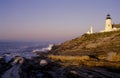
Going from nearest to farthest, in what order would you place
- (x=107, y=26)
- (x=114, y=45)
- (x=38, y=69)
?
(x=38, y=69), (x=114, y=45), (x=107, y=26)

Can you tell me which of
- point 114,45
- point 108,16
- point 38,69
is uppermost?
point 108,16

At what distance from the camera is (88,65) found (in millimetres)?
40500

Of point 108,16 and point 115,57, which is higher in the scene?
point 108,16

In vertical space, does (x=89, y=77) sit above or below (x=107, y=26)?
below

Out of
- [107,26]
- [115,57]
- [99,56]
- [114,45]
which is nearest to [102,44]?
[114,45]

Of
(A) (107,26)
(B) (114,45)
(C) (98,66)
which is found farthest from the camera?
(A) (107,26)

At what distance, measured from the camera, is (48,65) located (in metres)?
46.4

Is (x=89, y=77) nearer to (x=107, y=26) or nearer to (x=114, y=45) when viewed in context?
(x=114, y=45)

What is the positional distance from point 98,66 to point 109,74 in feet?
23.9

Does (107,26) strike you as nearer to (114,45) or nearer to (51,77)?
(114,45)

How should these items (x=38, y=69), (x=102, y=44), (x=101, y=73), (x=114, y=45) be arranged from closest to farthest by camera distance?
(x=101, y=73)
(x=38, y=69)
(x=114, y=45)
(x=102, y=44)

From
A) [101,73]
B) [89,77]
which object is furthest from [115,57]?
[89,77]

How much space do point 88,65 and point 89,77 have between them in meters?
10.2

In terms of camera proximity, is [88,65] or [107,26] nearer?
[88,65]
